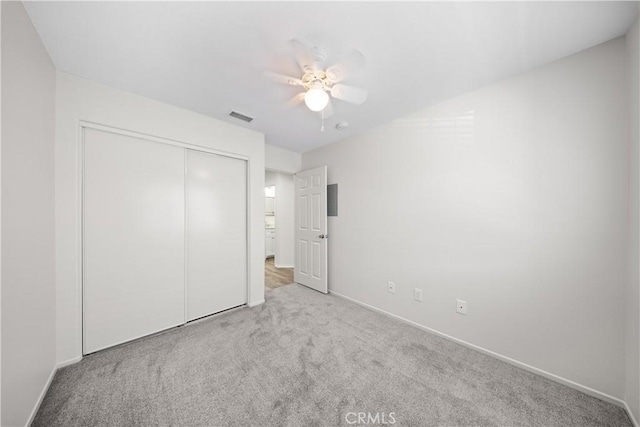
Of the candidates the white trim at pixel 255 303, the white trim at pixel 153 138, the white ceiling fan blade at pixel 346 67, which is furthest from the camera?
the white trim at pixel 255 303

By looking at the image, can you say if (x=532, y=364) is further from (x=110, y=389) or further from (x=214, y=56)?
(x=214, y=56)

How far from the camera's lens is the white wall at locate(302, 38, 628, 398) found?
146 cm

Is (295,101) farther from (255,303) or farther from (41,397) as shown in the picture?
(41,397)

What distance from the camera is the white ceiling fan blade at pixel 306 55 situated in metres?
1.39

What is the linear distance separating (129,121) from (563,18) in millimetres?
3281

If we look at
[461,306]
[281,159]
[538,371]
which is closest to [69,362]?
[281,159]

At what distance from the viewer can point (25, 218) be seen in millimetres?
1284

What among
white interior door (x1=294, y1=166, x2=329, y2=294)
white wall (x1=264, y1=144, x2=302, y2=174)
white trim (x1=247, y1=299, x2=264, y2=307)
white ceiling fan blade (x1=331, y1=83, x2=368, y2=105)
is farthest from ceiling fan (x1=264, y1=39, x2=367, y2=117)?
white trim (x1=247, y1=299, x2=264, y2=307)

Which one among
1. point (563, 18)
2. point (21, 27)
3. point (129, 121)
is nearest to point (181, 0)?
point (21, 27)

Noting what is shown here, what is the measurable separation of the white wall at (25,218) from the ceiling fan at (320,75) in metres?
1.34

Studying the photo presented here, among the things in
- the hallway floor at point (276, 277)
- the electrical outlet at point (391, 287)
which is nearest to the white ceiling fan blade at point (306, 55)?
the electrical outlet at point (391, 287)

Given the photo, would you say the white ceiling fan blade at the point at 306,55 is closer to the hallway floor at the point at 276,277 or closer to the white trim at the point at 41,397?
the white trim at the point at 41,397

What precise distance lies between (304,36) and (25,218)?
1982 mm

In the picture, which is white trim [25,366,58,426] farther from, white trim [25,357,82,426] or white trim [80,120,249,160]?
white trim [80,120,249,160]
